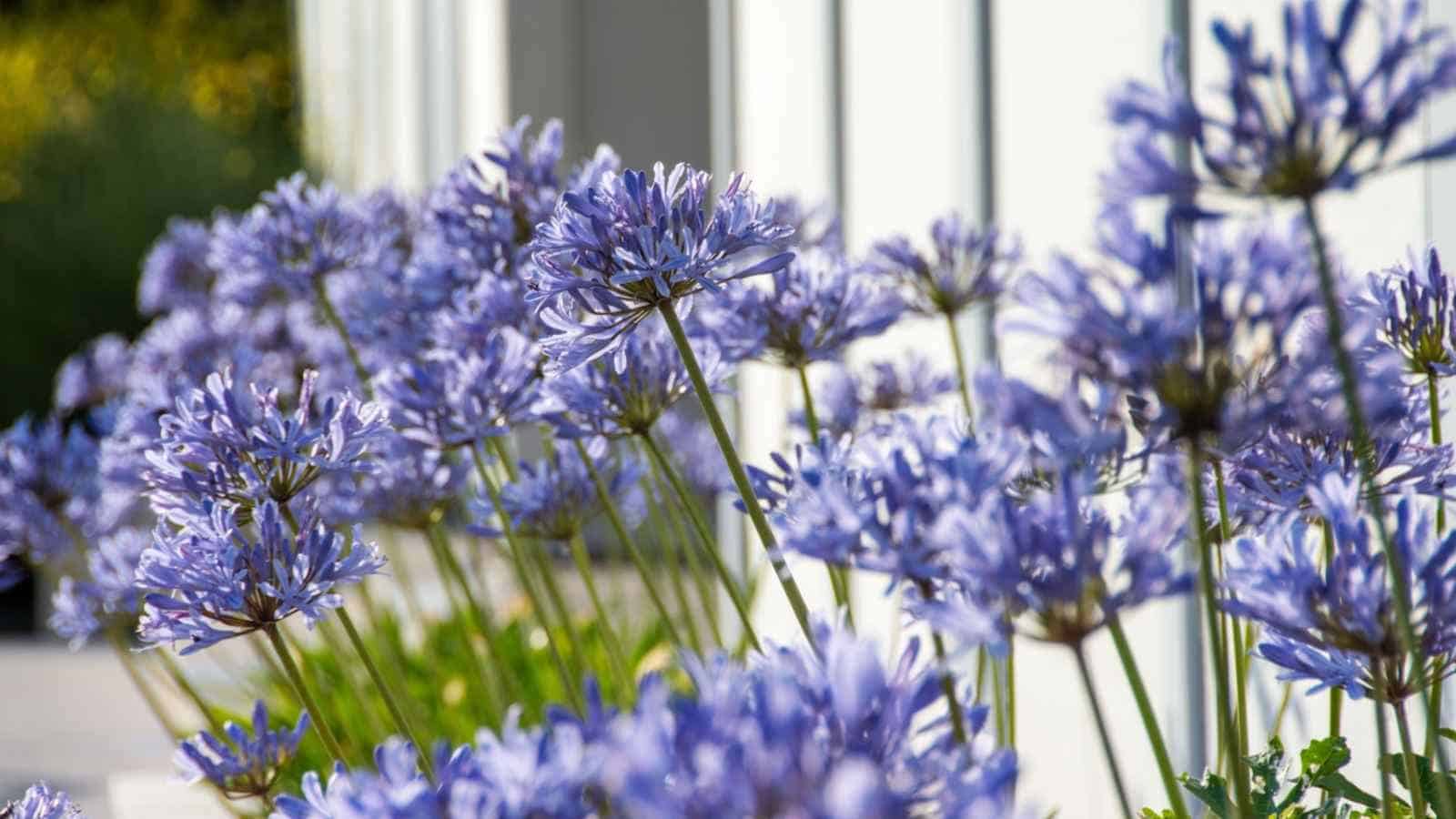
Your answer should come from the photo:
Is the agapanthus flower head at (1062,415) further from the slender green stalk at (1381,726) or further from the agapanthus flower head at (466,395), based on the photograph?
the agapanthus flower head at (466,395)

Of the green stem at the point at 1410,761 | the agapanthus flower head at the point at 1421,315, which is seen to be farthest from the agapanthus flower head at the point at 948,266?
the green stem at the point at 1410,761

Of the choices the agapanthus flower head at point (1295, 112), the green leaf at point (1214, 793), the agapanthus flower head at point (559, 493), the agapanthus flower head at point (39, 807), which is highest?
the agapanthus flower head at point (1295, 112)

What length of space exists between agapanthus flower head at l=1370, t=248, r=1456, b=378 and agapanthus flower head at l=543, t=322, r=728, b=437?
1.54ft

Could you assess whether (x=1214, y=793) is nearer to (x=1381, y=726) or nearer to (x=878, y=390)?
(x=1381, y=726)

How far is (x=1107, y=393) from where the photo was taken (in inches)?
24.8

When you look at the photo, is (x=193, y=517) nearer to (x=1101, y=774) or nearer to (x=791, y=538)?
(x=791, y=538)

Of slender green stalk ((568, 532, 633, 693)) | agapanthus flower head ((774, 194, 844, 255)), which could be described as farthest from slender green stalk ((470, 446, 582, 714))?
agapanthus flower head ((774, 194, 844, 255))

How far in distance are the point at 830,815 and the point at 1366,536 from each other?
314mm

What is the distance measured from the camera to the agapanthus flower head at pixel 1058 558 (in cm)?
58

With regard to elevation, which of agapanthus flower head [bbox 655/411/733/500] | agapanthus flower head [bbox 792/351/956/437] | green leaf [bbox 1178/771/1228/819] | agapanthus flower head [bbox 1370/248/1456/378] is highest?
agapanthus flower head [bbox 1370/248/1456/378]

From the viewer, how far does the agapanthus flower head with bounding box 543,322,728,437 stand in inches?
44.7

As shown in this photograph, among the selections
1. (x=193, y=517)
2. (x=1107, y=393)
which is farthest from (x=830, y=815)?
(x=193, y=517)

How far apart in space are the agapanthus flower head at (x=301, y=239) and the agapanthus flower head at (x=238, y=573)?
851mm

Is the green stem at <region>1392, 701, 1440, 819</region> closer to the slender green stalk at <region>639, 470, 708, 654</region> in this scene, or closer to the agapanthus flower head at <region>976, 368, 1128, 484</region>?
the agapanthus flower head at <region>976, 368, 1128, 484</region>
